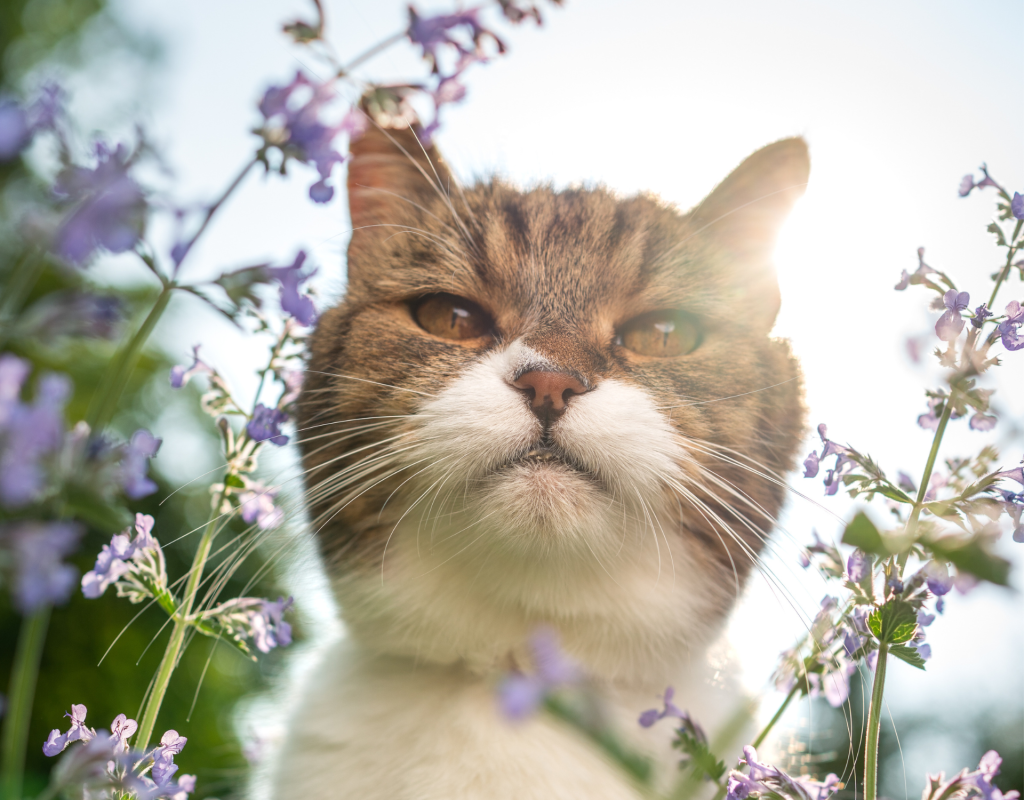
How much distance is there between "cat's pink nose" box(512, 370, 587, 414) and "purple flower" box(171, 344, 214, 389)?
433 mm

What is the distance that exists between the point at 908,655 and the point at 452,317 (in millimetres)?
930

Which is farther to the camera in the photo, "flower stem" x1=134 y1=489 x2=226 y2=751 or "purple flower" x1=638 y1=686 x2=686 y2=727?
"purple flower" x1=638 y1=686 x2=686 y2=727

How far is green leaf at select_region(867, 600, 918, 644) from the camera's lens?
1.82 feet

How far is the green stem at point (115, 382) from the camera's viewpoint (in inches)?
14.4

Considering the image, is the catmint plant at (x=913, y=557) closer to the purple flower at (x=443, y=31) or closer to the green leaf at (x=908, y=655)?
the green leaf at (x=908, y=655)

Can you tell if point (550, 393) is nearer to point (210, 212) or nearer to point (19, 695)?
point (210, 212)

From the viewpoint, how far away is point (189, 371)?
83cm

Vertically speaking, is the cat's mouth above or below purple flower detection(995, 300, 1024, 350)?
below

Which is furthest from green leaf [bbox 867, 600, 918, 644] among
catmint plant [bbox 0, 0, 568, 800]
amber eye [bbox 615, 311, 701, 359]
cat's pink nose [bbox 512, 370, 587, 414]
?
amber eye [bbox 615, 311, 701, 359]

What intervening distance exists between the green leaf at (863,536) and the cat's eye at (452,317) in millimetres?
985

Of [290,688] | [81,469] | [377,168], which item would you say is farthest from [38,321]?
[290,688]

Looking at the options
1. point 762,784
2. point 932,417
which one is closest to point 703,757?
point 762,784

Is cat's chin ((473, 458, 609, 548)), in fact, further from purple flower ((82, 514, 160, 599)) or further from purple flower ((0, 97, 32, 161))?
purple flower ((0, 97, 32, 161))

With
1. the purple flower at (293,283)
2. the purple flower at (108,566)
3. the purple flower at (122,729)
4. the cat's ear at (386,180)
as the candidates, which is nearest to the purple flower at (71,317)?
the purple flower at (293,283)
